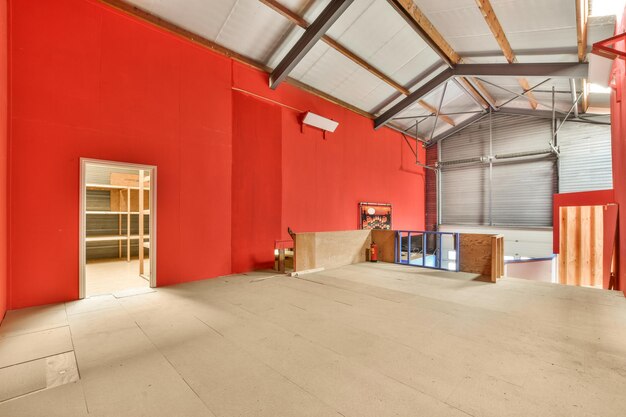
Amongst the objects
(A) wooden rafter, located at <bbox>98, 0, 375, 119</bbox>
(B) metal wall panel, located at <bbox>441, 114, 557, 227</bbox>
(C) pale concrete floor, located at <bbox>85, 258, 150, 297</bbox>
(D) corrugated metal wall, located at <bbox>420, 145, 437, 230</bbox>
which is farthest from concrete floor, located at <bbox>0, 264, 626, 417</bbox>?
(D) corrugated metal wall, located at <bbox>420, 145, 437, 230</bbox>

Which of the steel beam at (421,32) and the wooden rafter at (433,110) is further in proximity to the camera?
the wooden rafter at (433,110)

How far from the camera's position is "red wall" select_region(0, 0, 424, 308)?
12.5ft

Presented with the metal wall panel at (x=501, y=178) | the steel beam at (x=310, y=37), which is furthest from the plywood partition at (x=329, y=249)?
the metal wall panel at (x=501, y=178)

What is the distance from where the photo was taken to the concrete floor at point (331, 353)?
1839 mm

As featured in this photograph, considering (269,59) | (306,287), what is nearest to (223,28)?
(269,59)

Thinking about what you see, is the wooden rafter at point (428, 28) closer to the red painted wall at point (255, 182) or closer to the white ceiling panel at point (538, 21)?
the white ceiling panel at point (538, 21)

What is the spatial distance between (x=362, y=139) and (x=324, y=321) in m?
7.33

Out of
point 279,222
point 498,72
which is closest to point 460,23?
point 498,72

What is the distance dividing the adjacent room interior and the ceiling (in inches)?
2.0

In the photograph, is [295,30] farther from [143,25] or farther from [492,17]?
[492,17]

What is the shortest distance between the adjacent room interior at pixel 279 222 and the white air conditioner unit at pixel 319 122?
6 centimetres

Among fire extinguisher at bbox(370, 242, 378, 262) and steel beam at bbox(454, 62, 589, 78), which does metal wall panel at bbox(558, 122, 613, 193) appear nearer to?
steel beam at bbox(454, 62, 589, 78)

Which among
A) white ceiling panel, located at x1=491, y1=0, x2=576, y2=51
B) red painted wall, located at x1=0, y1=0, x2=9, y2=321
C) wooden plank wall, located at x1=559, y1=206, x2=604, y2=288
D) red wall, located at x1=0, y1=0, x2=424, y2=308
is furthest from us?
wooden plank wall, located at x1=559, y1=206, x2=604, y2=288

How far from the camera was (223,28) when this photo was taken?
5.33m
